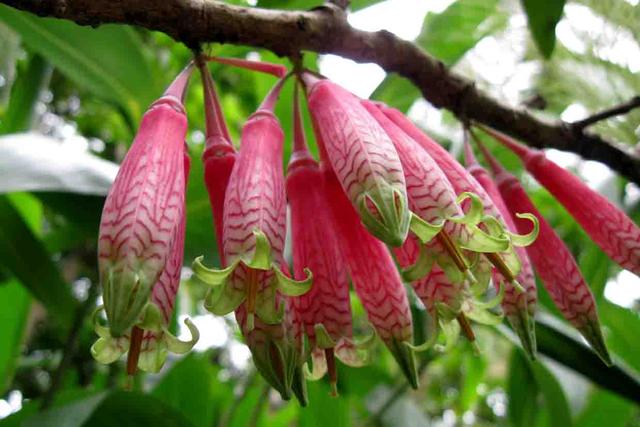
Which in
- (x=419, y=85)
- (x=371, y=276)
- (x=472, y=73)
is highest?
(x=419, y=85)

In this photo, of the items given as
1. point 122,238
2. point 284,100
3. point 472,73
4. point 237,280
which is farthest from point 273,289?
point 472,73

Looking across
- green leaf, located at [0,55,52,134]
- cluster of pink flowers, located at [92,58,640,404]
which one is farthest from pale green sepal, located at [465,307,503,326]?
green leaf, located at [0,55,52,134]

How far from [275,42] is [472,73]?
84 centimetres

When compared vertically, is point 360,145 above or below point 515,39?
above

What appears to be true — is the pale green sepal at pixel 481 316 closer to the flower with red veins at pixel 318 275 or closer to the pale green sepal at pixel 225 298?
the flower with red veins at pixel 318 275

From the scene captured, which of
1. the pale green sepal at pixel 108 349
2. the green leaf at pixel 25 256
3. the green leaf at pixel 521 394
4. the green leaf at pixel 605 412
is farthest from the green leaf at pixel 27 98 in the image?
the green leaf at pixel 605 412

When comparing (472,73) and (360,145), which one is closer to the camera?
(360,145)

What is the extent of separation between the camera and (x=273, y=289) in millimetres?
594

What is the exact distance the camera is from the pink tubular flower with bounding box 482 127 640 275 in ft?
2.50

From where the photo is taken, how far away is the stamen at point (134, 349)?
59 centimetres

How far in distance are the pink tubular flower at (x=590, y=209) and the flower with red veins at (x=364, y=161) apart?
0.91ft

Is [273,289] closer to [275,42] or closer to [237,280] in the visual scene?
[237,280]

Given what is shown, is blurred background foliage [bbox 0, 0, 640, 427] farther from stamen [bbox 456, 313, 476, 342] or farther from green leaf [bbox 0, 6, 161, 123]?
stamen [bbox 456, 313, 476, 342]

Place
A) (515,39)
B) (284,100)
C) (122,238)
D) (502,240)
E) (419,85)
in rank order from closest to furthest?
(122,238)
(502,240)
(419,85)
(284,100)
(515,39)
